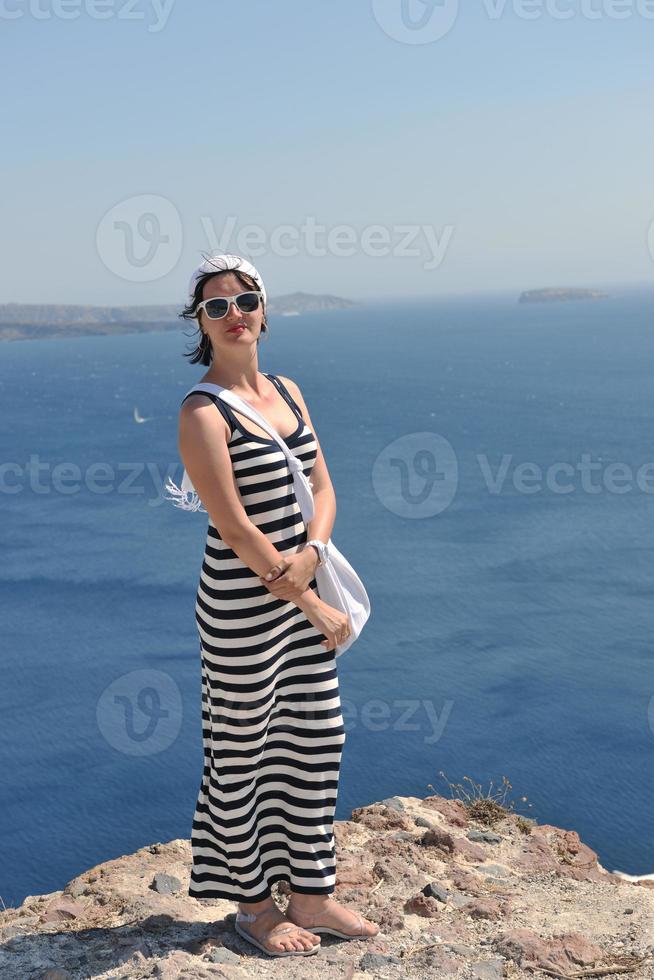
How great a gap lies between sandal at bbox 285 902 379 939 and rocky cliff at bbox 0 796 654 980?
0.08 ft

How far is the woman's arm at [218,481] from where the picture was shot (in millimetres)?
2682

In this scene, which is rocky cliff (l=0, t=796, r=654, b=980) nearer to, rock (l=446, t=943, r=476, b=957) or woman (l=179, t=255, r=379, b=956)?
rock (l=446, t=943, r=476, b=957)

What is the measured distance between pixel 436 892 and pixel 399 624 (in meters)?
21.9

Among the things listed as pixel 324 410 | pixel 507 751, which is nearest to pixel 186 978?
pixel 507 751

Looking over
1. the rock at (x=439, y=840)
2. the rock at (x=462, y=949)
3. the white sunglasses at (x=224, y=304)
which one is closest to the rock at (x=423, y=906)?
the rock at (x=462, y=949)

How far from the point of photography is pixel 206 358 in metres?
2.98

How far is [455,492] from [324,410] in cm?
2012

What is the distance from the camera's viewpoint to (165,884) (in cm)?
361

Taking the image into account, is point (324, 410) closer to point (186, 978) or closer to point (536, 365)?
point (536, 365)

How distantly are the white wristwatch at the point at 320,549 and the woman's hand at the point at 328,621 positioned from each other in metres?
0.11

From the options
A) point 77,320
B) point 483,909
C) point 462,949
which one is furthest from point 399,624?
point 77,320

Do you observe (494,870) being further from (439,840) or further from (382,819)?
(382,819)

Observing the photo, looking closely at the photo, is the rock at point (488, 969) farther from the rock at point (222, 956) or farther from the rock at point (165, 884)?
the rock at point (165, 884)

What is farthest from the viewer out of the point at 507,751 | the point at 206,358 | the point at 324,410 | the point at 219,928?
the point at 324,410
